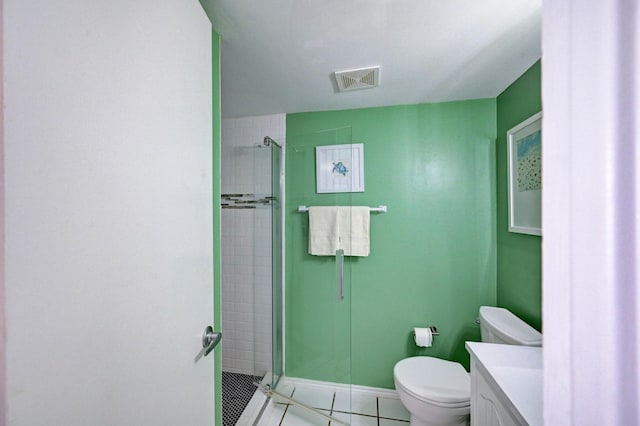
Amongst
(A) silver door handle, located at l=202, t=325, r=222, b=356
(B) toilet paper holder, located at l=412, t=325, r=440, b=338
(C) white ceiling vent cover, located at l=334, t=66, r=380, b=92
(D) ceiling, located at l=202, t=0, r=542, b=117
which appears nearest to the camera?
(A) silver door handle, located at l=202, t=325, r=222, b=356

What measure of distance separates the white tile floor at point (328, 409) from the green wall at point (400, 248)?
11 centimetres

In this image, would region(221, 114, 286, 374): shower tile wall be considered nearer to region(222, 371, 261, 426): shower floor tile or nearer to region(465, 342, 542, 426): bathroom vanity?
region(222, 371, 261, 426): shower floor tile

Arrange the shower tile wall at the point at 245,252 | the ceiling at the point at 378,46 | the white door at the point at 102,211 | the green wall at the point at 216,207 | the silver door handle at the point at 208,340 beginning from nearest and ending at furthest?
the white door at the point at 102,211 < the silver door handle at the point at 208,340 < the ceiling at the point at 378,46 < the green wall at the point at 216,207 < the shower tile wall at the point at 245,252

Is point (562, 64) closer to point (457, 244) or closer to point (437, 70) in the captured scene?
point (437, 70)

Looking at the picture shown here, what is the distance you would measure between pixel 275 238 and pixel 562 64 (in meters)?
1.70

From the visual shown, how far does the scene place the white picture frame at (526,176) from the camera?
131 centimetres

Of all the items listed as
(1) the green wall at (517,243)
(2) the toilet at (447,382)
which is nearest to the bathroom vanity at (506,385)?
(2) the toilet at (447,382)

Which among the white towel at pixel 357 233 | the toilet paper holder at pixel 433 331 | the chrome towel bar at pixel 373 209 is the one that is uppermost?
the chrome towel bar at pixel 373 209

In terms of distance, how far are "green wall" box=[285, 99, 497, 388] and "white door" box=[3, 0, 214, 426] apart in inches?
37.4

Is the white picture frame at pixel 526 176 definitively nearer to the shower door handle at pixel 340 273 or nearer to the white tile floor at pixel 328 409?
the shower door handle at pixel 340 273

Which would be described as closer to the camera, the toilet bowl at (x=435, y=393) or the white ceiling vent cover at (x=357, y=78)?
the toilet bowl at (x=435, y=393)

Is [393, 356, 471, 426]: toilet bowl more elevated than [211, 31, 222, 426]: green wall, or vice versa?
[211, 31, 222, 426]: green wall

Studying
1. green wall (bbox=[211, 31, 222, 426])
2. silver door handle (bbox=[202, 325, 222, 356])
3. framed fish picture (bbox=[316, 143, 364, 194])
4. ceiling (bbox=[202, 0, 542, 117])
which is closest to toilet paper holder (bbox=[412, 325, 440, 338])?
framed fish picture (bbox=[316, 143, 364, 194])

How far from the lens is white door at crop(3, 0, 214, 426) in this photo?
379 millimetres
